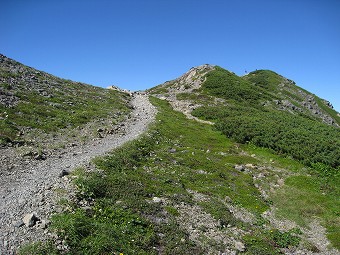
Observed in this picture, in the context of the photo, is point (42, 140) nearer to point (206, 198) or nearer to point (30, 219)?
point (30, 219)

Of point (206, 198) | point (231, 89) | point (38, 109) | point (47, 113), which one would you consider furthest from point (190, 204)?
point (231, 89)

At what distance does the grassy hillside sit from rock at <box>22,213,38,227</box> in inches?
34.6

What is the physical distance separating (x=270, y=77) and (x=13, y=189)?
127 m

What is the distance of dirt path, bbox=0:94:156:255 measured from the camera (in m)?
13.3

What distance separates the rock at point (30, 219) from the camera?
13.9 metres

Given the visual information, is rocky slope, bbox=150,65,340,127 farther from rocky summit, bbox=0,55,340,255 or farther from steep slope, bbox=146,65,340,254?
rocky summit, bbox=0,55,340,255

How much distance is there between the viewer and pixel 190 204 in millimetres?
21469

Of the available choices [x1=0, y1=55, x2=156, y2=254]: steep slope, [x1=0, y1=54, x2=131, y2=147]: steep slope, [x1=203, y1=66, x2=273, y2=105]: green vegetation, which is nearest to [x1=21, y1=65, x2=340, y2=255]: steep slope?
[x1=0, y1=55, x2=156, y2=254]: steep slope

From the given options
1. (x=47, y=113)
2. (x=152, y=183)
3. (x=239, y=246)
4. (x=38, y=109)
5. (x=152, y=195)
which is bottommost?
(x=239, y=246)

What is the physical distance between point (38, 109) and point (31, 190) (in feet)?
81.4

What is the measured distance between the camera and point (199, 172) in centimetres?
2955

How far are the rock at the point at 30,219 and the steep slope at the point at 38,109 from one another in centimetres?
1399

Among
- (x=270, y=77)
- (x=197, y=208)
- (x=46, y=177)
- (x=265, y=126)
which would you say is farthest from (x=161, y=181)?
(x=270, y=77)

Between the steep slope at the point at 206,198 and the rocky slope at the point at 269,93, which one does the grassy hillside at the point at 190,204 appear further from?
the rocky slope at the point at 269,93
